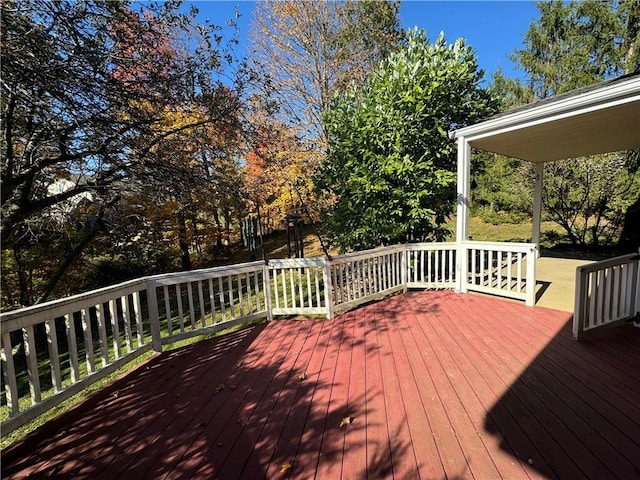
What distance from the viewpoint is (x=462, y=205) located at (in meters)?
4.80

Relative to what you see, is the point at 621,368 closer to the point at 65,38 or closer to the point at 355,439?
the point at 355,439

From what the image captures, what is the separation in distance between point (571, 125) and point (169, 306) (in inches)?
225

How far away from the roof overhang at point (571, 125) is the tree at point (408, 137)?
68cm

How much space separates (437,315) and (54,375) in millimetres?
3937

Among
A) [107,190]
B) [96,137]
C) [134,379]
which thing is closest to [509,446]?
[134,379]

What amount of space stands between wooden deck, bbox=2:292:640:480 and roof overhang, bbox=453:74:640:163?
252 centimetres

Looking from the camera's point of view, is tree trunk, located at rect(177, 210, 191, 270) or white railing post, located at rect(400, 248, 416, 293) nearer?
white railing post, located at rect(400, 248, 416, 293)

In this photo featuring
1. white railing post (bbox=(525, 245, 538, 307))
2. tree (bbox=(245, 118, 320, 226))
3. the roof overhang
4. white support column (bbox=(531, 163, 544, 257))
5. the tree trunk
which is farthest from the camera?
the tree trunk

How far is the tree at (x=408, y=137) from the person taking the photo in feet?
16.7

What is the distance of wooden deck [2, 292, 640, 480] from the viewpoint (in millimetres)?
1727

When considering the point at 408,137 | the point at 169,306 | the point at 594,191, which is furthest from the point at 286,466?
the point at 594,191

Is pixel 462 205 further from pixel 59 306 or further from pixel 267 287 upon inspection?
pixel 59 306

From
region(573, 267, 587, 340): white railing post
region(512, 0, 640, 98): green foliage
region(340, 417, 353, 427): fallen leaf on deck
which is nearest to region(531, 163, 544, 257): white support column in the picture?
region(573, 267, 587, 340): white railing post

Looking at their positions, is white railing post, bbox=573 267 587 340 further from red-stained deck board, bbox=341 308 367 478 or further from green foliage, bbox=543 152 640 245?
green foliage, bbox=543 152 640 245
